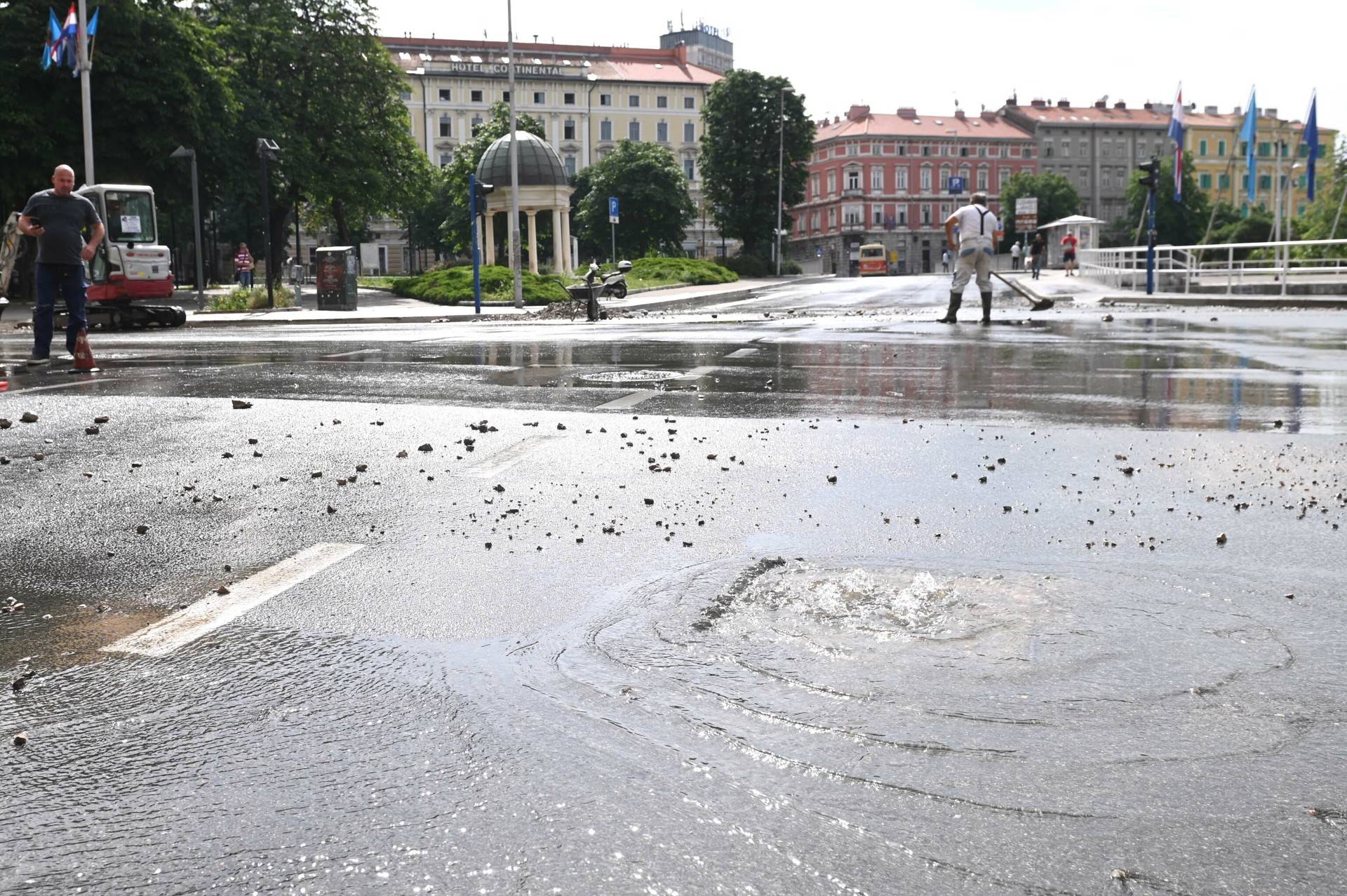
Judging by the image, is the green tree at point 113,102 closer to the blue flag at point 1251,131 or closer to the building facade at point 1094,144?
the blue flag at point 1251,131

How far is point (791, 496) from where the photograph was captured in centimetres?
609

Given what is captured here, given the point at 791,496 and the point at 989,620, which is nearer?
the point at 989,620

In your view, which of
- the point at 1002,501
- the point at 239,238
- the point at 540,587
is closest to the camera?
the point at 540,587

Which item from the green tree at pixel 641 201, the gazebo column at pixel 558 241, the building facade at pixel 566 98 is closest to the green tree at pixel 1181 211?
the building facade at pixel 566 98

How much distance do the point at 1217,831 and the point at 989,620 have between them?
1.44 m

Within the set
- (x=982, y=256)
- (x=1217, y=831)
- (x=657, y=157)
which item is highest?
(x=657, y=157)

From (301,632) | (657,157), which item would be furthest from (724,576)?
(657,157)

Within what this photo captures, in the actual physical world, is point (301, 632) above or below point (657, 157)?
below

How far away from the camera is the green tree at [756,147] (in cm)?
9075

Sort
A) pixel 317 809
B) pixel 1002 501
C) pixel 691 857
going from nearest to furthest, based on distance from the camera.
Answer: pixel 691 857 < pixel 317 809 < pixel 1002 501

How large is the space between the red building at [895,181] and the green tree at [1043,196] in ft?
15.9

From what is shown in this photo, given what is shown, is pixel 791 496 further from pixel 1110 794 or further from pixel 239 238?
pixel 239 238

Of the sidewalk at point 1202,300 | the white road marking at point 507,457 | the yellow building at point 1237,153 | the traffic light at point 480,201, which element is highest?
the yellow building at point 1237,153

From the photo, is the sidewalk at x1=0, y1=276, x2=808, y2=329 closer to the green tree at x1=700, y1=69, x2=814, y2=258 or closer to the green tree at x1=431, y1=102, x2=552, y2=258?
the green tree at x1=431, y1=102, x2=552, y2=258
